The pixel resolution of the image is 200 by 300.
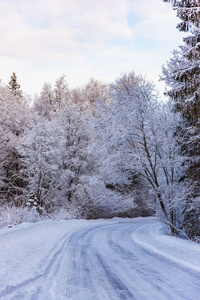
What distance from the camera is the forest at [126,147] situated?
8.91 m

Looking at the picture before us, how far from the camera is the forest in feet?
29.2

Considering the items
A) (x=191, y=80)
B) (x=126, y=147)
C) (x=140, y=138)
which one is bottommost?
(x=126, y=147)

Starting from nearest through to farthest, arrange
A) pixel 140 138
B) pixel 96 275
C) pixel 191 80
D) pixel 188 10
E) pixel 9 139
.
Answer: pixel 96 275, pixel 188 10, pixel 191 80, pixel 140 138, pixel 9 139

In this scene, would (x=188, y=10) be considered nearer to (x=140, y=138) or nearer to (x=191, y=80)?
(x=191, y=80)

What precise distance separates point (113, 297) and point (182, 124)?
33.8 ft

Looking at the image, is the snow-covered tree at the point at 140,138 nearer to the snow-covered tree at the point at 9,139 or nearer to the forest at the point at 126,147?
the forest at the point at 126,147

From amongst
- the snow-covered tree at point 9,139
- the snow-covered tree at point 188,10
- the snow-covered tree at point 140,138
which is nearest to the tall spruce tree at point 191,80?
the snow-covered tree at point 188,10

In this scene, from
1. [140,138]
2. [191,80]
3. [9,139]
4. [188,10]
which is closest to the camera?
[188,10]

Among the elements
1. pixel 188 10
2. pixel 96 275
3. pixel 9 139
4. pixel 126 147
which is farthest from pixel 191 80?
pixel 9 139

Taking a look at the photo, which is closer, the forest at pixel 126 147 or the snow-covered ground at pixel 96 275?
the snow-covered ground at pixel 96 275

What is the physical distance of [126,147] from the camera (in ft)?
38.5

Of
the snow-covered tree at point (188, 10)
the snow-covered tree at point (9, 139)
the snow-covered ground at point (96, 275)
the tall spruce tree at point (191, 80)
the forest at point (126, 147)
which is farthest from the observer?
the snow-covered tree at point (9, 139)

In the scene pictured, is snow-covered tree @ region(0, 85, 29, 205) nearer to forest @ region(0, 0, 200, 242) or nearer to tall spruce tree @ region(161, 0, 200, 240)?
forest @ region(0, 0, 200, 242)

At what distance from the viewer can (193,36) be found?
7.86 m
